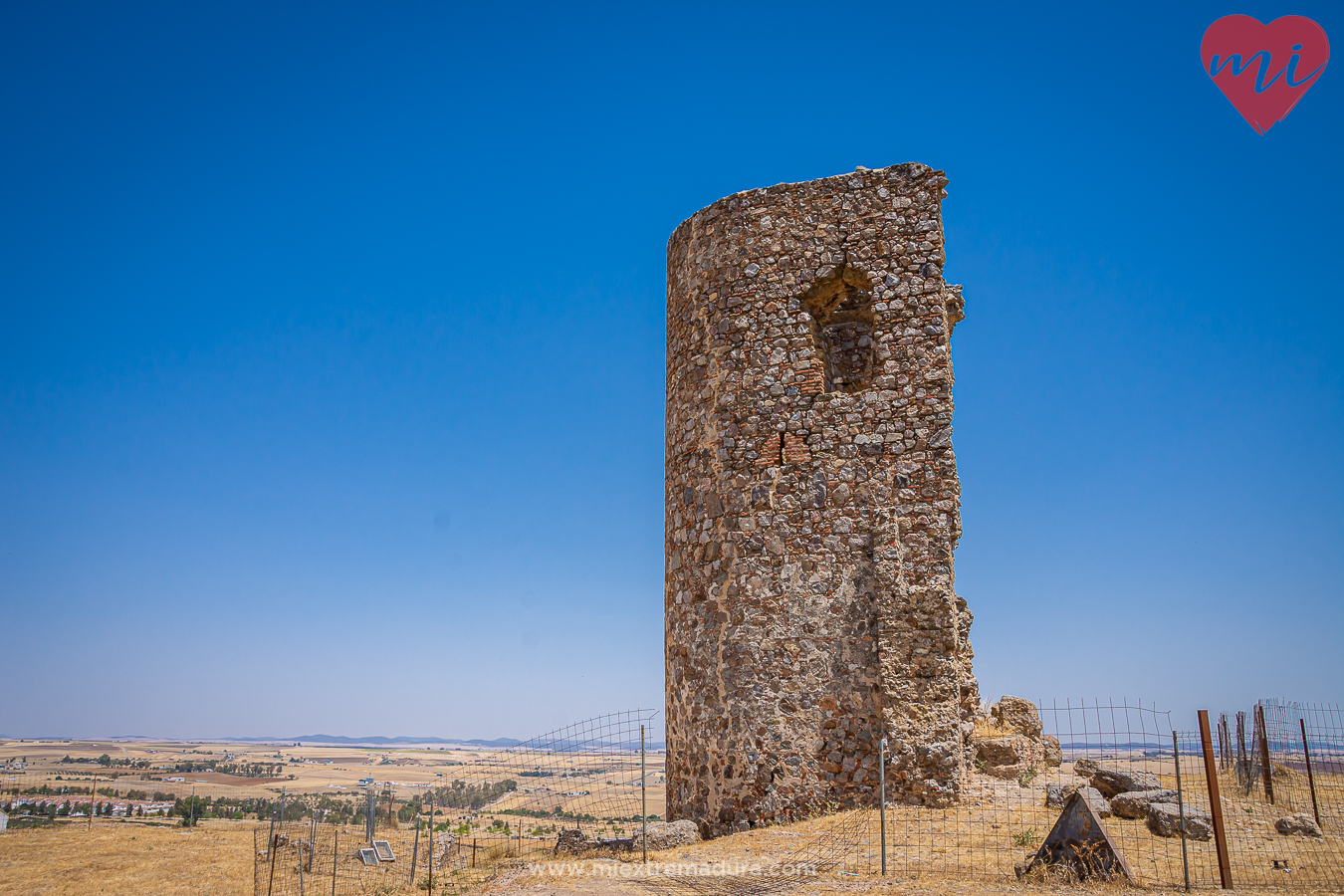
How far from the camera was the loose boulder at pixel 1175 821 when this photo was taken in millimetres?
6812

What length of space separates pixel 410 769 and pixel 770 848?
4767 centimetres

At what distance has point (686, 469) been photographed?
9758 mm

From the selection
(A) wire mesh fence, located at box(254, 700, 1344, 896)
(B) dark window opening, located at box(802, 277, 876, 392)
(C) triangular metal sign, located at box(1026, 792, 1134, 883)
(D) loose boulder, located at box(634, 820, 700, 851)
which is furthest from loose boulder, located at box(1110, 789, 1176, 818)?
(B) dark window opening, located at box(802, 277, 876, 392)

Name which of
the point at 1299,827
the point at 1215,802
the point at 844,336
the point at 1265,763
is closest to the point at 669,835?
the point at 1215,802

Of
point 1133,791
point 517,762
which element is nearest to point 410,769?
point 517,762

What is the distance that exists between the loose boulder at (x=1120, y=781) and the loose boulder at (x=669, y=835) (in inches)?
164

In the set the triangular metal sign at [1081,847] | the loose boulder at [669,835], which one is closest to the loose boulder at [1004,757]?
the triangular metal sign at [1081,847]

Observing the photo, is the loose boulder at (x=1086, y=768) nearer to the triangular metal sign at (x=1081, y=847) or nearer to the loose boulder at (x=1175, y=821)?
the loose boulder at (x=1175, y=821)

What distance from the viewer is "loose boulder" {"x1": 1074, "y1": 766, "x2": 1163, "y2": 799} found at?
803cm

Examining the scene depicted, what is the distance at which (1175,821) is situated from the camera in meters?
6.97

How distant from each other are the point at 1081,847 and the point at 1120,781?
283 cm

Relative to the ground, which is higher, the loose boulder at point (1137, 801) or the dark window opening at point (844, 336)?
the dark window opening at point (844, 336)

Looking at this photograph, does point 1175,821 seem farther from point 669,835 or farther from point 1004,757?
point 669,835

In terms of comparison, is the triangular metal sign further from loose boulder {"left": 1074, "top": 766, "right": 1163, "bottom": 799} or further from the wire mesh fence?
loose boulder {"left": 1074, "top": 766, "right": 1163, "bottom": 799}
